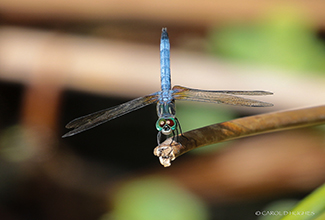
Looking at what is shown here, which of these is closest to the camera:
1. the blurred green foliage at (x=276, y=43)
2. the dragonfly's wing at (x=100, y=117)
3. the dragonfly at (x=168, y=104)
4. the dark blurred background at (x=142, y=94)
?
the dragonfly at (x=168, y=104)

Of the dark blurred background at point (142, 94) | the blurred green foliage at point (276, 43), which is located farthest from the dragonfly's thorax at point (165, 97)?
the blurred green foliage at point (276, 43)

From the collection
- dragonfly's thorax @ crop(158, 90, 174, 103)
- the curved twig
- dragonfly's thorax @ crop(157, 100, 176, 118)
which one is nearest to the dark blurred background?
dragonfly's thorax @ crop(158, 90, 174, 103)

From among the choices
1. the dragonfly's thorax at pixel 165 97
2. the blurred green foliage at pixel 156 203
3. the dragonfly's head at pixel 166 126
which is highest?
the dragonfly's thorax at pixel 165 97

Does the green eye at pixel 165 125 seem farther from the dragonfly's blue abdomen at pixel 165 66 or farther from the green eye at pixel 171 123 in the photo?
the dragonfly's blue abdomen at pixel 165 66

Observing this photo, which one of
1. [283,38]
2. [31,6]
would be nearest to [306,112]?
[283,38]

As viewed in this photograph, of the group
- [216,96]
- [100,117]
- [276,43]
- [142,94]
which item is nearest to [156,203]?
[100,117]
